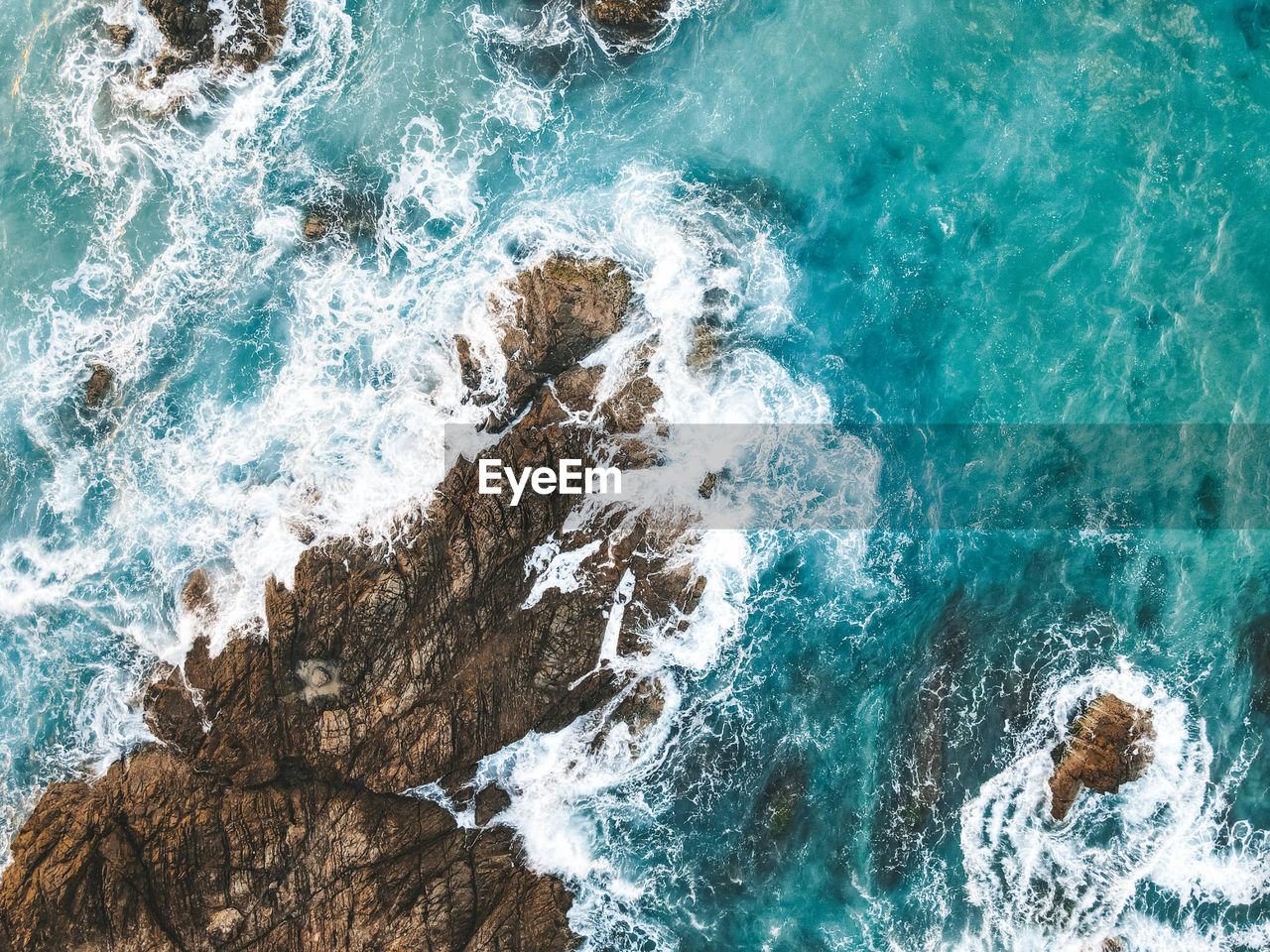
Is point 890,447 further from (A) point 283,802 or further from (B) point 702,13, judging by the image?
(A) point 283,802

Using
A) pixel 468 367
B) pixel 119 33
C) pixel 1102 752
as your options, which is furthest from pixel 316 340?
pixel 1102 752

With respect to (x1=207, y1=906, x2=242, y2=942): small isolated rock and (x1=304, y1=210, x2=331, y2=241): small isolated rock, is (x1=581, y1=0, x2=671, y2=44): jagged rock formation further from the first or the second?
(x1=207, y1=906, x2=242, y2=942): small isolated rock

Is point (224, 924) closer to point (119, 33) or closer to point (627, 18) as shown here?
point (119, 33)

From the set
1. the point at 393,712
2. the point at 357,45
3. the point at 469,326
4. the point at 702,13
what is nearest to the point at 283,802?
the point at 393,712

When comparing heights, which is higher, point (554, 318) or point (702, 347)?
point (554, 318)

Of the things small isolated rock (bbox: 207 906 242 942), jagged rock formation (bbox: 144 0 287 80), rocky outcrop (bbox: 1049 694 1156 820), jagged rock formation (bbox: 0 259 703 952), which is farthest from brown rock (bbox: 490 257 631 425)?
rocky outcrop (bbox: 1049 694 1156 820)
